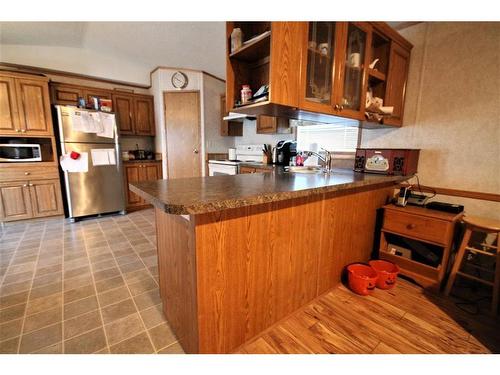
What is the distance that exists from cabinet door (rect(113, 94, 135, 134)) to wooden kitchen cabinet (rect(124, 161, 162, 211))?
67 cm

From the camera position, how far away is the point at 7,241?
2.67 meters

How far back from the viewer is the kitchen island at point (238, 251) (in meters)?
0.95

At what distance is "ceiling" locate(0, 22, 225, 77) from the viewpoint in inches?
109

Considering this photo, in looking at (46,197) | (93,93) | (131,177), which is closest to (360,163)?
(131,177)

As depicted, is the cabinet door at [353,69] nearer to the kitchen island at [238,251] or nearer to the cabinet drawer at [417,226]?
the kitchen island at [238,251]

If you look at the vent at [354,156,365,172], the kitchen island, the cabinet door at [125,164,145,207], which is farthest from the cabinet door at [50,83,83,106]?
the vent at [354,156,365,172]

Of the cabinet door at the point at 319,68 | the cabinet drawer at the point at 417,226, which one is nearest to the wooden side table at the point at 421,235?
the cabinet drawer at the point at 417,226

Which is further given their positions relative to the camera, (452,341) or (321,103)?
(321,103)

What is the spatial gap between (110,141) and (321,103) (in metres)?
3.41

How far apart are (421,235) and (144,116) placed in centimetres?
453

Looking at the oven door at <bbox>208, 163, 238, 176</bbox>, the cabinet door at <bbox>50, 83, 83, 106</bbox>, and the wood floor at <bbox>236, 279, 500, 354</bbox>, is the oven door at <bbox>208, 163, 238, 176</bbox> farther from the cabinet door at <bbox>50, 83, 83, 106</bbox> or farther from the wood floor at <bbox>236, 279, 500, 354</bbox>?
the cabinet door at <bbox>50, 83, 83, 106</bbox>

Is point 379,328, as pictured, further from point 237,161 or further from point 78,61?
point 78,61
